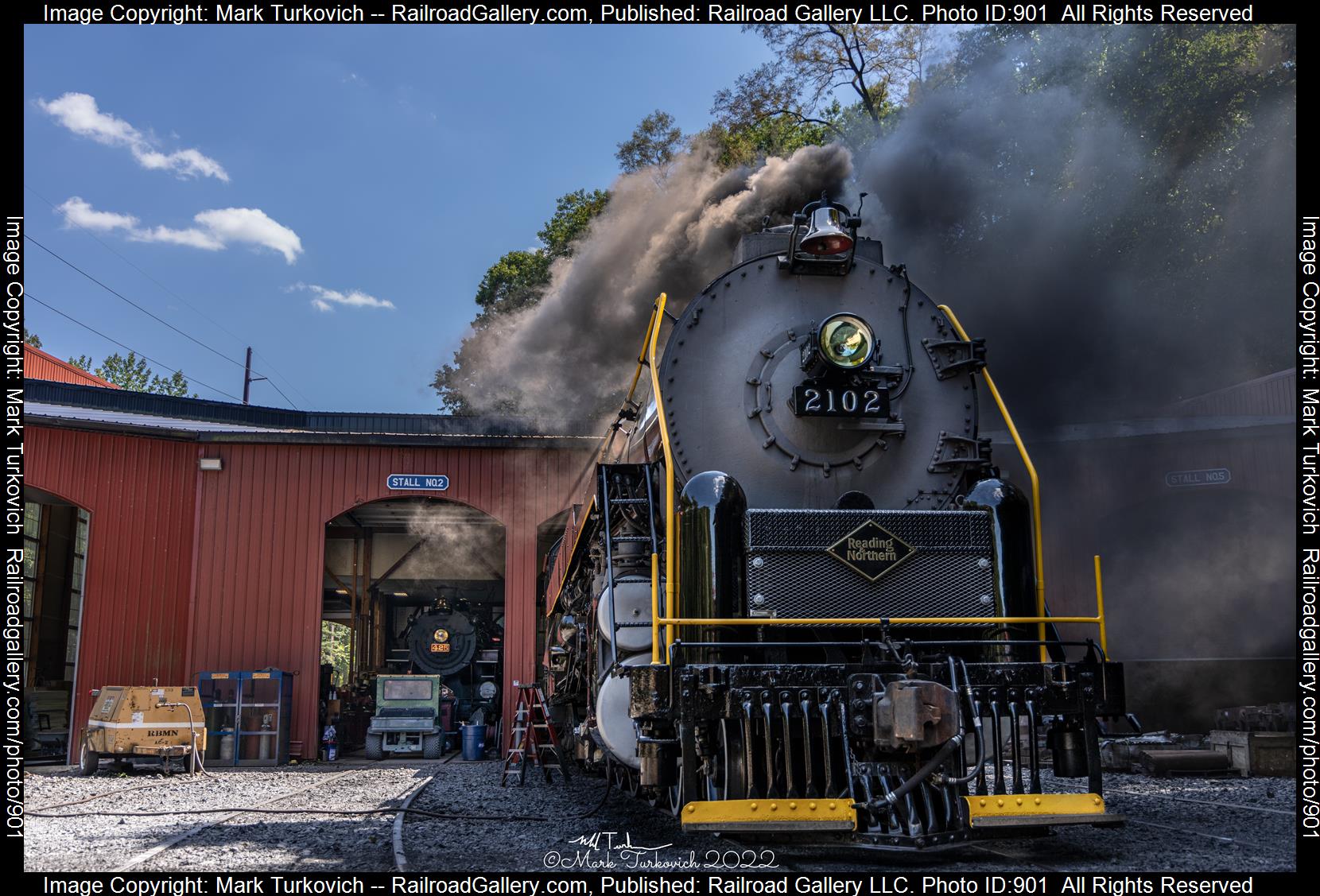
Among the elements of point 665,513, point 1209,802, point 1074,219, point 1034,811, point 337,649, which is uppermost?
point 1074,219

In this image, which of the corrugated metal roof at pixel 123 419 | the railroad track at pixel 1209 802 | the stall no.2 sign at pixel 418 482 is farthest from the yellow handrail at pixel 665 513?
the corrugated metal roof at pixel 123 419

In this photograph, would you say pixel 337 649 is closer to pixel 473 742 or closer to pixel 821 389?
Result: pixel 473 742

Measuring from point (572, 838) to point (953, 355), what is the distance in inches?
152

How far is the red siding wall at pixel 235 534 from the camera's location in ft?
50.1

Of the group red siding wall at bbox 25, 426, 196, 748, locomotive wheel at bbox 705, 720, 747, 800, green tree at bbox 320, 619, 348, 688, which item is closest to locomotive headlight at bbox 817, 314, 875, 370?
locomotive wheel at bbox 705, 720, 747, 800

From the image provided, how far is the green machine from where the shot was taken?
16.3 meters

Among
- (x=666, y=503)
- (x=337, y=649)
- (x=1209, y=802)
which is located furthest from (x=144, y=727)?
(x=337, y=649)

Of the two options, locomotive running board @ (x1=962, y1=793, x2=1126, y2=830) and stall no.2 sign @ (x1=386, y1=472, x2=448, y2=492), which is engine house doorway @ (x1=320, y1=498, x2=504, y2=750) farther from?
locomotive running board @ (x1=962, y1=793, x2=1126, y2=830)

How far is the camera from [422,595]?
69.3 ft

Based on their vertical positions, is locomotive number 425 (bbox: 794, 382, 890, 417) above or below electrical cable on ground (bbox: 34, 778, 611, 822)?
above

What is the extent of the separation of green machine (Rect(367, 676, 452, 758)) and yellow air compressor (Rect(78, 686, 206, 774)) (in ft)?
11.3

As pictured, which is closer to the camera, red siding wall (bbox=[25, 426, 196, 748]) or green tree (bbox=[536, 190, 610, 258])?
red siding wall (bbox=[25, 426, 196, 748])

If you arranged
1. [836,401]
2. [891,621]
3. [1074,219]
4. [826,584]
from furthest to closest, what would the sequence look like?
1. [1074,219]
2. [836,401]
3. [826,584]
4. [891,621]

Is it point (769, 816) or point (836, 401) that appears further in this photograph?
point (836, 401)
